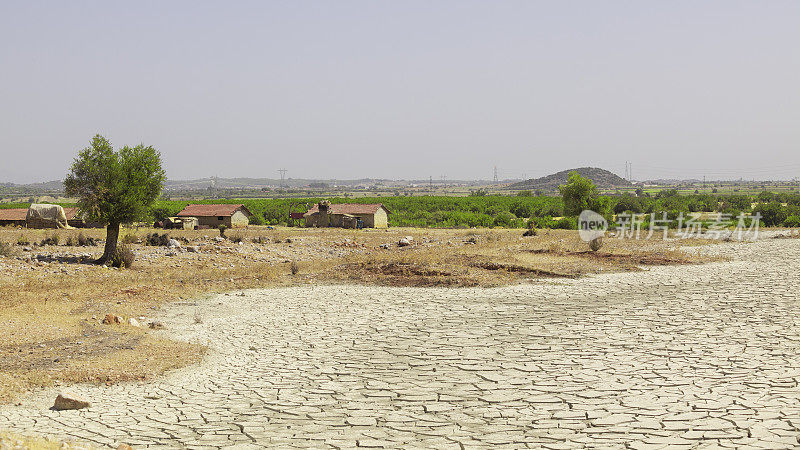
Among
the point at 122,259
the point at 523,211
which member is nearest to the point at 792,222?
the point at 523,211

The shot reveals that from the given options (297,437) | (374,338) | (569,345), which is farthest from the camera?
(374,338)

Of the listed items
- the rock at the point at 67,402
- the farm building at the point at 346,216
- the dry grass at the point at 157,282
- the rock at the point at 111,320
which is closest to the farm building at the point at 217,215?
the farm building at the point at 346,216

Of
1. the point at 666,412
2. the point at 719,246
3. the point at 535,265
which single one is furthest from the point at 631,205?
the point at 666,412

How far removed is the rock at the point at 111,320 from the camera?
12141 millimetres

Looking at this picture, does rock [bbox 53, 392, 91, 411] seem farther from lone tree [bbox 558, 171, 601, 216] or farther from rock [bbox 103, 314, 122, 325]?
lone tree [bbox 558, 171, 601, 216]

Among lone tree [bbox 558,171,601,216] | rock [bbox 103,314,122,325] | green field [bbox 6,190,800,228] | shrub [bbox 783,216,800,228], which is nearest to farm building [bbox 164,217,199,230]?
green field [bbox 6,190,800,228]

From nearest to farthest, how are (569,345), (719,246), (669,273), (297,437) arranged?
(297,437), (569,345), (669,273), (719,246)

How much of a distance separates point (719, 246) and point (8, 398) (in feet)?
98.7

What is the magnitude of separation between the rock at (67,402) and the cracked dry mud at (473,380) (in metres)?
0.13

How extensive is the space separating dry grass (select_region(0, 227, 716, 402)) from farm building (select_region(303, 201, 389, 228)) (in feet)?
48.6

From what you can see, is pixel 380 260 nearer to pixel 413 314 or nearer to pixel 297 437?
pixel 413 314

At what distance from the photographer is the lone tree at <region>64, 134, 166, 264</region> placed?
836 inches

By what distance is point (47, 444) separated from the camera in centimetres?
609

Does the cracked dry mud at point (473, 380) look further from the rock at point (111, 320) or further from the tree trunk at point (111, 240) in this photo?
the tree trunk at point (111, 240)
